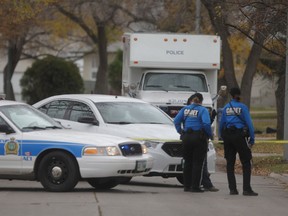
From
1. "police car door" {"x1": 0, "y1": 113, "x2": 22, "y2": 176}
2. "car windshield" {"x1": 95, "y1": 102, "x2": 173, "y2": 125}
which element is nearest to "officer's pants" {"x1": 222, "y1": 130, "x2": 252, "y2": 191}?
"car windshield" {"x1": 95, "y1": 102, "x2": 173, "y2": 125}

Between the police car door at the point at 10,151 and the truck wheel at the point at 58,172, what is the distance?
420mm

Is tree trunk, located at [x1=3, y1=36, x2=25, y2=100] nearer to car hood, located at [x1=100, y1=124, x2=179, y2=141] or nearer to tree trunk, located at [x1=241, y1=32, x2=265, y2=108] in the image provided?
tree trunk, located at [x1=241, y1=32, x2=265, y2=108]

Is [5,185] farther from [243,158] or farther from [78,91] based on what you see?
[78,91]

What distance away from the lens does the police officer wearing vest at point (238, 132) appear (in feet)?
42.4

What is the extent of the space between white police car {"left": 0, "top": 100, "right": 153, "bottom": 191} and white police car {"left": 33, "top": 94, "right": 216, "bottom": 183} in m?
0.90

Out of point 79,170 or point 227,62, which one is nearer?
point 79,170

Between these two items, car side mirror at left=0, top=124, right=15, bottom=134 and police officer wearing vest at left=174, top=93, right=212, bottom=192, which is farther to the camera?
police officer wearing vest at left=174, top=93, right=212, bottom=192

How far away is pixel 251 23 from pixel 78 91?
28408 millimetres

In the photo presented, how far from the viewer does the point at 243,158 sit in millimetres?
13109

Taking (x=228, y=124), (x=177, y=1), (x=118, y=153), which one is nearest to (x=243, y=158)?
(x=228, y=124)

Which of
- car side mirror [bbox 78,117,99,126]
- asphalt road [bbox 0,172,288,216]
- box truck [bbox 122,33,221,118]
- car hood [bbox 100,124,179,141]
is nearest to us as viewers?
asphalt road [bbox 0,172,288,216]

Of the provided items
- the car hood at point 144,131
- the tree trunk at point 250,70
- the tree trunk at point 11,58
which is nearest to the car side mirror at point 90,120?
the car hood at point 144,131

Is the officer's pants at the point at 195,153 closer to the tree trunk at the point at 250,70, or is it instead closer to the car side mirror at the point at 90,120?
the car side mirror at the point at 90,120

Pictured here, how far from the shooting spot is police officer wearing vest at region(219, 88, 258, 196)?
509 inches
